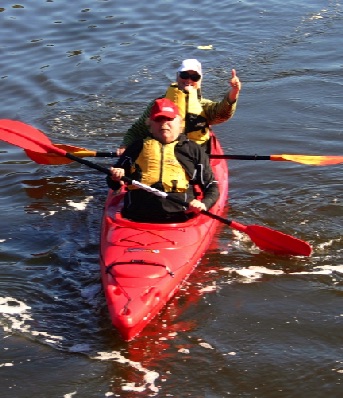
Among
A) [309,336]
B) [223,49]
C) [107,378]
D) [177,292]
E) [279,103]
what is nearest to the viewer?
[107,378]

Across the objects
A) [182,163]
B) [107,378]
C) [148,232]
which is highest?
[182,163]

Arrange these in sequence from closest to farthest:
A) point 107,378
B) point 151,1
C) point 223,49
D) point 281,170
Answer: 1. point 107,378
2. point 281,170
3. point 223,49
4. point 151,1

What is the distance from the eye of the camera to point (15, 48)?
13445 millimetres

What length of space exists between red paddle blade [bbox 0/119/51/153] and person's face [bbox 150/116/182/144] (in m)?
1.59

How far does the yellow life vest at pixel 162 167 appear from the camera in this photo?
22.1 ft

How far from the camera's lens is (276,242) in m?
6.97

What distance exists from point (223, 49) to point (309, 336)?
799 cm

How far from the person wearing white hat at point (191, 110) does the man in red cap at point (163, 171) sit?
1.07 meters

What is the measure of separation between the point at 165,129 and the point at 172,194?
0.54 m

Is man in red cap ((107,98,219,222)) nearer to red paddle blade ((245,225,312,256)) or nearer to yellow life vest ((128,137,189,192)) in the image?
yellow life vest ((128,137,189,192))

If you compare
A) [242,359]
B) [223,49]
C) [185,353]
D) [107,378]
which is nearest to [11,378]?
[107,378]

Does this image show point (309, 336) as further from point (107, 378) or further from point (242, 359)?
point (107, 378)

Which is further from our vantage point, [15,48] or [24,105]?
[15,48]

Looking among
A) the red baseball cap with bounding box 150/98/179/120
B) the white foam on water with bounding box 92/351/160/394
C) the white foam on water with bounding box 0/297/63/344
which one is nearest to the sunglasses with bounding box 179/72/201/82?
the red baseball cap with bounding box 150/98/179/120
